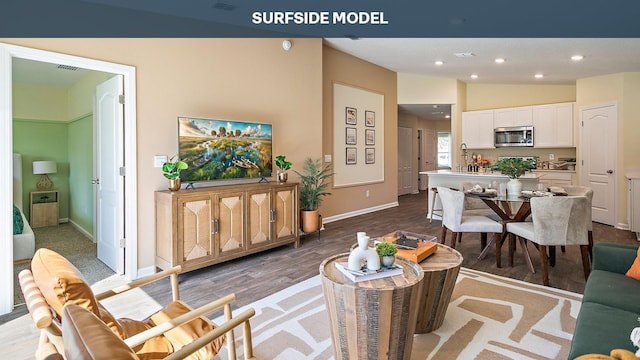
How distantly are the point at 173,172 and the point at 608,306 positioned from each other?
3.61 meters

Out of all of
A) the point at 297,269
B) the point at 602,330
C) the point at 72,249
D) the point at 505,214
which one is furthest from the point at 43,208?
the point at 602,330

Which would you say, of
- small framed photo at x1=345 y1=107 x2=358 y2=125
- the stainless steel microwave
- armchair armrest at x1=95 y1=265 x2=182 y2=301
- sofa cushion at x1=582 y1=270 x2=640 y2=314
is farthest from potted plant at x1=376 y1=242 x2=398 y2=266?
the stainless steel microwave

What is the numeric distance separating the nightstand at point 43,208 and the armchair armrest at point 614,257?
26.2ft

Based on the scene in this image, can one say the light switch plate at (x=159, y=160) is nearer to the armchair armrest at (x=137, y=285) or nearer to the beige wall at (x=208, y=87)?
the beige wall at (x=208, y=87)

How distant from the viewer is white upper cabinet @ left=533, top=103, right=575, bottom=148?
6.89m

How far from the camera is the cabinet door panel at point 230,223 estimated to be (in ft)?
12.3

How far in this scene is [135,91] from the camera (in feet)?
11.5

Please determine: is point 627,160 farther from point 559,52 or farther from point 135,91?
point 135,91

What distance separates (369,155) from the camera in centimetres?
728

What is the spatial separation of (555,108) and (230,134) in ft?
22.1

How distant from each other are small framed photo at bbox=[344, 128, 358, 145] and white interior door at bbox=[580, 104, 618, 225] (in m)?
4.30
